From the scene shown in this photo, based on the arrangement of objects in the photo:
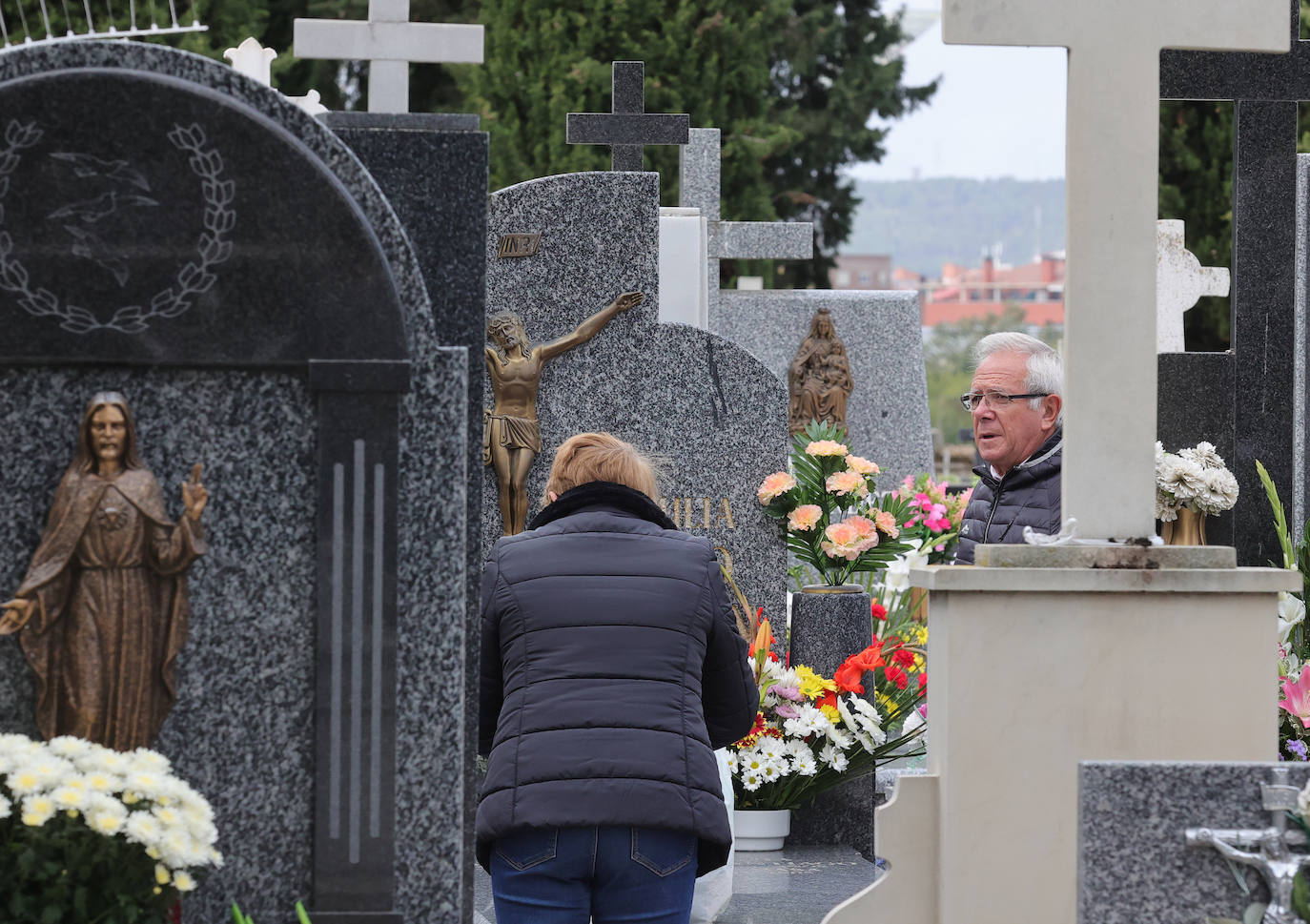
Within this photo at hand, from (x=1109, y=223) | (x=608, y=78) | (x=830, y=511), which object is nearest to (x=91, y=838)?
(x=1109, y=223)

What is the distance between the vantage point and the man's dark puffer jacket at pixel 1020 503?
164 inches

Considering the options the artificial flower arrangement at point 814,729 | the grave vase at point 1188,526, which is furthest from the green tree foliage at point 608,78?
A: the grave vase at point 1188,526

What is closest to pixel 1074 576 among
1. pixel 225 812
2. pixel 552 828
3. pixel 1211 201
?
pixel 552 828

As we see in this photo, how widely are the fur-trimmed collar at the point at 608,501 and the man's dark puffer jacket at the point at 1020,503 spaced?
109cm

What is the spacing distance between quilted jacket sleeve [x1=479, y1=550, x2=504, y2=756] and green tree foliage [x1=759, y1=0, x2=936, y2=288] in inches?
724

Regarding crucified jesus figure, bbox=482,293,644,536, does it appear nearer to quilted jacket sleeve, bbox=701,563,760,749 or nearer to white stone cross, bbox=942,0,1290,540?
quilted jacket sleeve, bbox=701,563,760,749

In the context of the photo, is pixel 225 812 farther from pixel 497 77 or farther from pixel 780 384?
pixel 497 77

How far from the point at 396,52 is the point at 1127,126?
1.55 m

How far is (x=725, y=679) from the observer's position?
3.44 meters

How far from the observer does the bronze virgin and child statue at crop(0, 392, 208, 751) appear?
2910 millimetres

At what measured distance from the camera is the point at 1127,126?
10.3ft

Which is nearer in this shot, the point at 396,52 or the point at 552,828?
the point at 552,828

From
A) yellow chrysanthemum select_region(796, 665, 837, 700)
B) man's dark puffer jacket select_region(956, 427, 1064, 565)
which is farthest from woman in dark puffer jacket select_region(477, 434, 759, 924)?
yellow chrysanthemum select_region(796, 665, 837, 700)

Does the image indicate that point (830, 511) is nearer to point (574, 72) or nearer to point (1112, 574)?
point (1112, 574)
